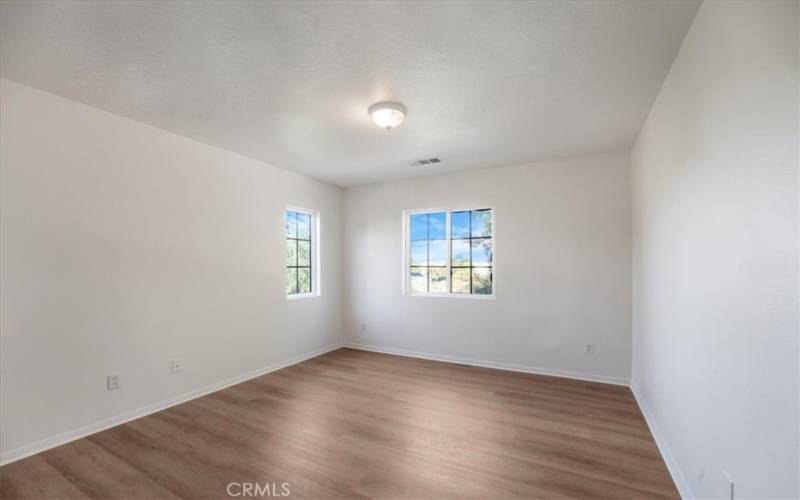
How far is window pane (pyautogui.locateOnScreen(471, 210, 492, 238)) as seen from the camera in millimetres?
4648

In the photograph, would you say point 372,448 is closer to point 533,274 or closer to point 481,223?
point 533,274

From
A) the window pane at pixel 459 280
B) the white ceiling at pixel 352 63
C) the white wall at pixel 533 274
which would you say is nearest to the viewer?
the white ceiling at pixel 352 63

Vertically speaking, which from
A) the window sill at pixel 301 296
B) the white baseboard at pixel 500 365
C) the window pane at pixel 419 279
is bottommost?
the white baseboard at pixel 500 365

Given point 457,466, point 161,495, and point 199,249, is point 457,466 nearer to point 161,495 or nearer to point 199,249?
point 161,495

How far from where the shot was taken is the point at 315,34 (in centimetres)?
188

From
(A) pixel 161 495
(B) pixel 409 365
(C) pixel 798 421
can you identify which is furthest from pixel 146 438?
(C) pixel 798 421

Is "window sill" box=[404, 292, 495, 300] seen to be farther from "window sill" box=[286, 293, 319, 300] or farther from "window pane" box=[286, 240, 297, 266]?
"window pane" box=[286, 240, 297, 266]

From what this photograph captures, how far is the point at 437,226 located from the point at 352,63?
10.2ft

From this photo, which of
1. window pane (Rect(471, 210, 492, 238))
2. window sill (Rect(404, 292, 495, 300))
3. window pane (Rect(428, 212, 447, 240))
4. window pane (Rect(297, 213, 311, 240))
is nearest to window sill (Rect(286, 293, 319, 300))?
window pane (Rect(297, 213, 311, 240))

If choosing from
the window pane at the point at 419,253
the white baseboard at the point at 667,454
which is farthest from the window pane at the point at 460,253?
the white baseboard at the point at 667,454

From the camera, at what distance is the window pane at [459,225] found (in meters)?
4.82

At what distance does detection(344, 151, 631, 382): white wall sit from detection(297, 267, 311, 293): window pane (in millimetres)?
922

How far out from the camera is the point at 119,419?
9.47ft

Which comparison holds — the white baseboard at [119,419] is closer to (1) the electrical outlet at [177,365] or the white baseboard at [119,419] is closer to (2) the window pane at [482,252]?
(1) the electrical outlet at [177,365]
